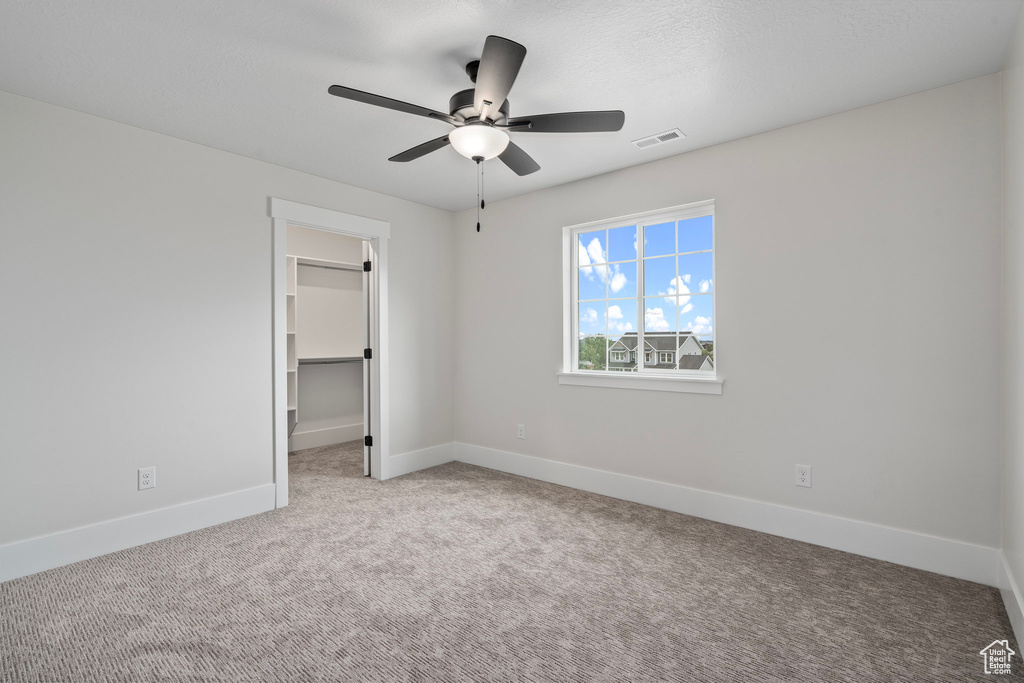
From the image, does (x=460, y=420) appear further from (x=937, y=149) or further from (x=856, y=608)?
(x=937, y=149)

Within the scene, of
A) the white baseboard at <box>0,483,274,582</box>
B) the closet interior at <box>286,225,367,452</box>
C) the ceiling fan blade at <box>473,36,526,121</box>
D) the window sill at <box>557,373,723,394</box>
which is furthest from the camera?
the closet interior at <box>286,225,367,452</box>

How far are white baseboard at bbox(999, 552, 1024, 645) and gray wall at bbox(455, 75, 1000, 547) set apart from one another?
192mm

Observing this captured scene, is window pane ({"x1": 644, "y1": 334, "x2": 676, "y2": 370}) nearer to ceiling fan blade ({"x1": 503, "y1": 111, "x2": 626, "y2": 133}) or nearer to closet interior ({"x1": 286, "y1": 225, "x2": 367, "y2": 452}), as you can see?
ceiling fan blade ({"x1": 503, "y1": 111, "x2": 626, "y2": 133})

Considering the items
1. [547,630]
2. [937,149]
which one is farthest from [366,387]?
[937,149]

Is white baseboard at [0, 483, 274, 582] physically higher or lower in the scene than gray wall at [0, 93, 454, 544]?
lower

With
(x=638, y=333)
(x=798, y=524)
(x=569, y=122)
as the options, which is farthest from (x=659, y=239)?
(x=798, y=524)

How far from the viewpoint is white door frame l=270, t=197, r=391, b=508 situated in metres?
3.56

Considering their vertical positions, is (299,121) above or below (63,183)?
above

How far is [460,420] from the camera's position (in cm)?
488

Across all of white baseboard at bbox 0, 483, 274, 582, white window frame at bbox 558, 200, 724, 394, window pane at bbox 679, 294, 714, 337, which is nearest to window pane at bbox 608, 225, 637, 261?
white window frame at bbox 558, 200, 724, 394

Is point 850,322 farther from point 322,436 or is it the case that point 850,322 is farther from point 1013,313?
point 322,436

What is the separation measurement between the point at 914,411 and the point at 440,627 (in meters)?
2.60

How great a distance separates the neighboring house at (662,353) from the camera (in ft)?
11.3

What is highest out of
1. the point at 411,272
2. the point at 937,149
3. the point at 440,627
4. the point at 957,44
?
the point at 957,44
